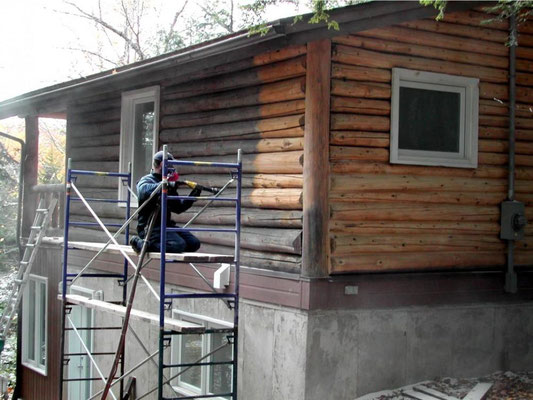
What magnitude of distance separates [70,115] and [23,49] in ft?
95.6

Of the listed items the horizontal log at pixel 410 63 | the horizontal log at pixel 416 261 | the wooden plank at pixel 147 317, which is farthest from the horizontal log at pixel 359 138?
the wooden plank at pixel 147 317

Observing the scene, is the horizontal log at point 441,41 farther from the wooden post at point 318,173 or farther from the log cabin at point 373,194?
the wooden post at point 318,173

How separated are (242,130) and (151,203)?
1.77 metres

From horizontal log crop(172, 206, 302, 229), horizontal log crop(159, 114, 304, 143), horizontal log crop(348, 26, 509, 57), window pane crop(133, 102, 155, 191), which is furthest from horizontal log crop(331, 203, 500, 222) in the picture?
window pane crop(133, 102, 155, 191)

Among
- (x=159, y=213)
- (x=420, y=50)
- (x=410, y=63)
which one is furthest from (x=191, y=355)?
(x=420, y=50)

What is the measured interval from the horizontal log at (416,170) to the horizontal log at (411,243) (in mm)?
737

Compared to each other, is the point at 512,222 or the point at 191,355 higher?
the point at 512,222

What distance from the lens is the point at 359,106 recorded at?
8.90m

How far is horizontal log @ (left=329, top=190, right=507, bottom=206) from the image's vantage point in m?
8.84

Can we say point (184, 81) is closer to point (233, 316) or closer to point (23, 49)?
point (233, 316)

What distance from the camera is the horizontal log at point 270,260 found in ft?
29.1

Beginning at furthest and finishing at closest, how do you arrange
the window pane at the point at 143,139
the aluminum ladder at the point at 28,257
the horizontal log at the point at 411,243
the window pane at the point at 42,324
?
the window pane at the point at 42,324
the aluminum ladder at the point at 28,257
the window pane at the point at 143,139
the horizontal log at the point at 411,243

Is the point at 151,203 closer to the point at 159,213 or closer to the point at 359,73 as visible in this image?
the point at 159,213

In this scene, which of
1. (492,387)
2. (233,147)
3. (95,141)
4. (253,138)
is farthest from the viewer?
(95,141)
